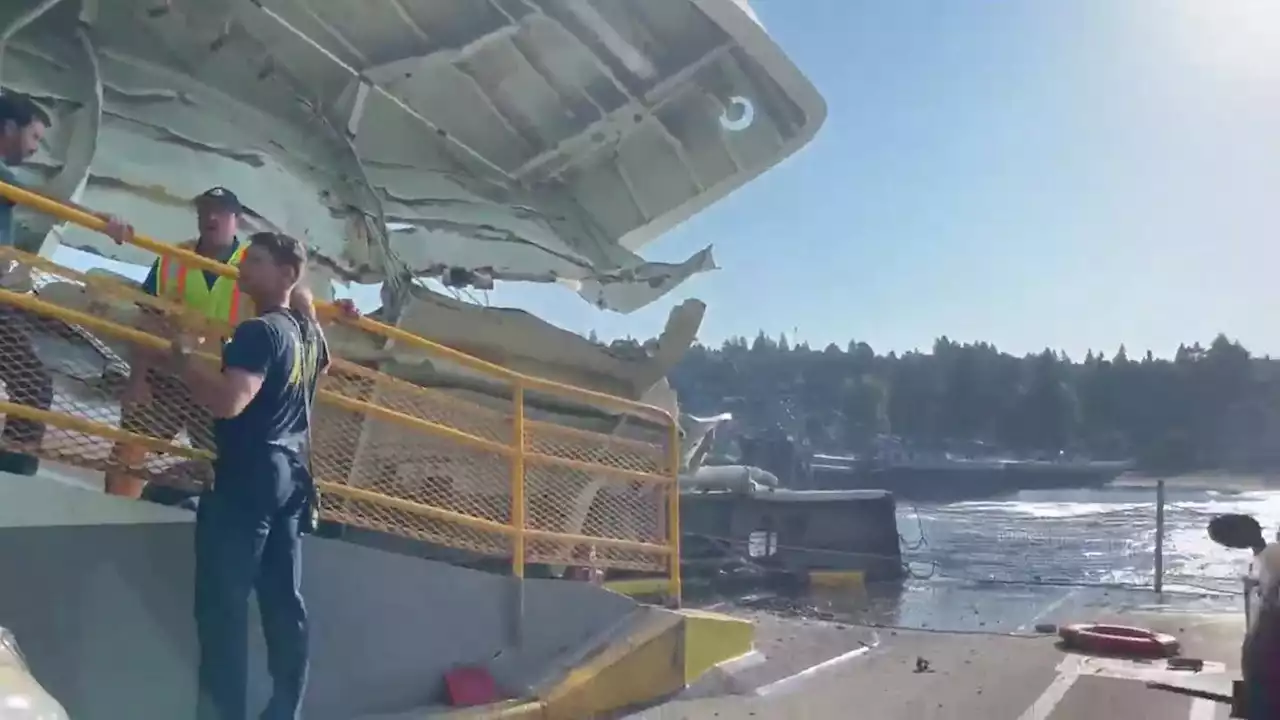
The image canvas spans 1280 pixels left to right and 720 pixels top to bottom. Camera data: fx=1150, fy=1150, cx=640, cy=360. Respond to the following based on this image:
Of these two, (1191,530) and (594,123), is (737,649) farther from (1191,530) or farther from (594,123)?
(1191,530)

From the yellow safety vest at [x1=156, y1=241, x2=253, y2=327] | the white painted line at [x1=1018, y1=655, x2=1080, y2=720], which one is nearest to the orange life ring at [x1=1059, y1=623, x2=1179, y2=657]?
the white painted line at [x1=1018, y1=655, x2=1080, y2=720]

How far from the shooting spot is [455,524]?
19.1 ft

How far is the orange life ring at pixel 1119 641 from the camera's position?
26.2ft

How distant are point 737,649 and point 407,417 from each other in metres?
3.01

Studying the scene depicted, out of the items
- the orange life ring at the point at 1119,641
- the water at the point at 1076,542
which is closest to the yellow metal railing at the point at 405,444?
the orange life ring at the point at 1119,641

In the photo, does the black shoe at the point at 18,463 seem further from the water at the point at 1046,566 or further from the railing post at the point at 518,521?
the water at the point at 1046,566

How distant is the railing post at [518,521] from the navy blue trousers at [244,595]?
160cm

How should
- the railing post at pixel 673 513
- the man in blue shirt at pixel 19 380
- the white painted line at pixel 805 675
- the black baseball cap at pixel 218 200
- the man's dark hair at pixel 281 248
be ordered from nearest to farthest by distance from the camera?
the man's dark hair at pixel 281 248 → the man in blue shirt at pixel 19 380 → the black baseball cap at pixel 218 200 → the white painted line at pixel 805 675 → the railing post at pixel 673 513

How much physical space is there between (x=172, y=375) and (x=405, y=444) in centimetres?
163

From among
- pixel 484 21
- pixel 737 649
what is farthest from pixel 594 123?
pixel 737 649

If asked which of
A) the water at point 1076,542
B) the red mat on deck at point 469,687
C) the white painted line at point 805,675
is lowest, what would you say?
the water at point 1076,542

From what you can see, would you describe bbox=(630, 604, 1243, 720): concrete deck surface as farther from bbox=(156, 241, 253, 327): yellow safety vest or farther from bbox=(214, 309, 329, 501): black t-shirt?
bbox=(156, 241, 253, 327): yellow safety vest

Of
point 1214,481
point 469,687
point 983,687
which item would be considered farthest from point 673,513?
point 1214,481

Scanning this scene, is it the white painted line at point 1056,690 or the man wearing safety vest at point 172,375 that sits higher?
the man wearing safety vest at point 172,375
